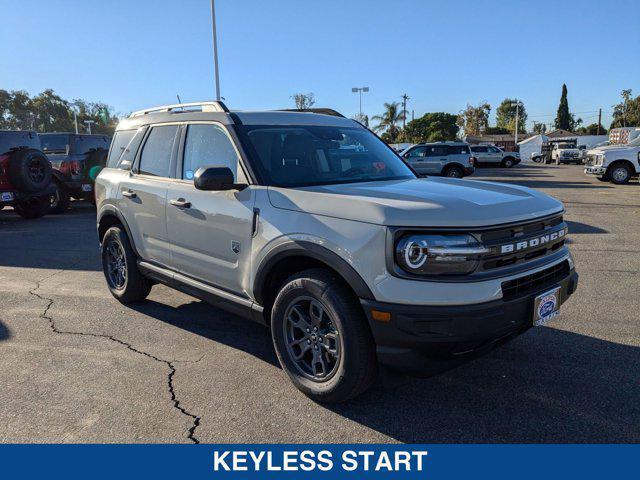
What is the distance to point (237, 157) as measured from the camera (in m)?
3.64

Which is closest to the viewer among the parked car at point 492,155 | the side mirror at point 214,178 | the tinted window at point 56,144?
the side mirror at point 214,178

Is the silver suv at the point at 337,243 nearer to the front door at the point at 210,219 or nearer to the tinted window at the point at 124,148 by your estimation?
the front door at the point at 210,219

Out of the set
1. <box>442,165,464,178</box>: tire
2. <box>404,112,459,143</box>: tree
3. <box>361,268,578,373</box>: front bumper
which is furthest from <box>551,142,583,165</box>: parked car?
<box>361,268,578,373</box>: front bumper

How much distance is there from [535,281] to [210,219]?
226cm

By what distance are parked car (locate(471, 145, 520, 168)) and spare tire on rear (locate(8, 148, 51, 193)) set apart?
29198mm

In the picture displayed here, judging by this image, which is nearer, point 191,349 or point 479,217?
point 479,217

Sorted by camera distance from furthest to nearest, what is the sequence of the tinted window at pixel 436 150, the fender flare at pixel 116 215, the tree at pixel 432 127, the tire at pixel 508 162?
the tree at pixel 432 127 < the tire at pixel 508 162 < the tinted window at pixel 436 150 < the fender flare at pixel 116 215

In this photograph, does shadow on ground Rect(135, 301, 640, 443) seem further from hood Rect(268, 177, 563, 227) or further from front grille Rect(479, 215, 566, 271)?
hood Rect(268, 177, 563, 227)

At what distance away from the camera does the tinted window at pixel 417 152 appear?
2260 centimetres

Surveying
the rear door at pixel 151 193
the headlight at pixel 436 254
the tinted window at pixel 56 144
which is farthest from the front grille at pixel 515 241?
the tinted window at pixel 56 144

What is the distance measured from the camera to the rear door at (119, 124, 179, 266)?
4.34m
